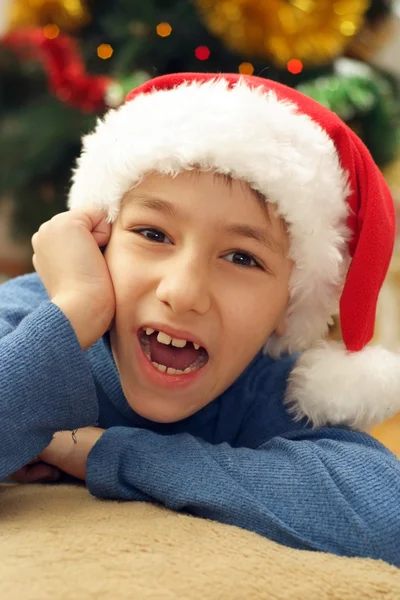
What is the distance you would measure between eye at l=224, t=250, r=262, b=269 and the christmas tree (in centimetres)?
104

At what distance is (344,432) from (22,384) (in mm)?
454

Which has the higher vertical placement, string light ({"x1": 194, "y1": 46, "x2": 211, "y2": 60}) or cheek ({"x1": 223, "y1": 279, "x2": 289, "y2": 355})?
string light ({"x1": 194, "y1": 46, "x2": 211, "y2": 60})

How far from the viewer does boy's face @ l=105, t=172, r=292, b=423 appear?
92cm

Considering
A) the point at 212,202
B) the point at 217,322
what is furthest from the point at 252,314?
the point at 212,202

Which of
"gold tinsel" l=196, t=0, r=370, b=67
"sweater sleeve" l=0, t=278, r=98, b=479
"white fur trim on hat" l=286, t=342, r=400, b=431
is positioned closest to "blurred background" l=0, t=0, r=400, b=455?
"gold tinsel" l=196, t=0, r=370, b=67

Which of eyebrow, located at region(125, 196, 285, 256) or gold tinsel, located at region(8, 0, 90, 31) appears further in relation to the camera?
gold tinsel, located at region(8, 0, 90, 31)

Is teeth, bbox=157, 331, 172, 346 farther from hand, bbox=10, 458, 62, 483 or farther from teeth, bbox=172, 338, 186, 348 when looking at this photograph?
hand, bbox=10, 458, 62, 483

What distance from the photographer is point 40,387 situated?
82cm

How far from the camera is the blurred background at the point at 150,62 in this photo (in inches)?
75.5

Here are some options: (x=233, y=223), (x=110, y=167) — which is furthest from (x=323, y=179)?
(x=110, y=167)

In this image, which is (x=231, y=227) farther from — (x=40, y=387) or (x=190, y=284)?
(x=40, y=387)

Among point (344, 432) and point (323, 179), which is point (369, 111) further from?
point (344, 432)

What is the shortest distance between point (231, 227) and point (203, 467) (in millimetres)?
311

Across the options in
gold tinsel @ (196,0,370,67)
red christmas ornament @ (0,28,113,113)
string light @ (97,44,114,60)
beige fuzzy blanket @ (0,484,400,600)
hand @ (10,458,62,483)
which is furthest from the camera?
string light @ (97,44,114,60)
